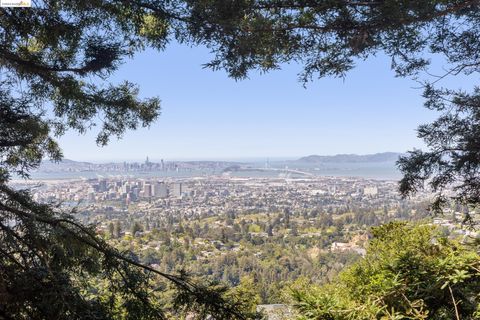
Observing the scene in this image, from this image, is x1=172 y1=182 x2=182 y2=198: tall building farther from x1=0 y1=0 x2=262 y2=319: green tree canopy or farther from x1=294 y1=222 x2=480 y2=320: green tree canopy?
x1=294 y1=222 x2=480 y2=320: green tree canopy

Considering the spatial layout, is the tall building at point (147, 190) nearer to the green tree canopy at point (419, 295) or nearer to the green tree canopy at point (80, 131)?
the green tree canopy at point (80, 131)

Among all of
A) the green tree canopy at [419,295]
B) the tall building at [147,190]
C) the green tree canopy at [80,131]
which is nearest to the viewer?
the green tree canopy at [419,295]

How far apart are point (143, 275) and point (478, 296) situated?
74.8 inches

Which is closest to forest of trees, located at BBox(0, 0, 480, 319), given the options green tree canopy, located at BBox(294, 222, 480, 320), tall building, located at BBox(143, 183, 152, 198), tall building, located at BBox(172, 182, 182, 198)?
green tree canopy, located at BBox(294, 222, 480, 320)

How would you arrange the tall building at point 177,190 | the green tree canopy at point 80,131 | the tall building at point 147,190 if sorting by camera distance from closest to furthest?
the green tree canopy at point 80,131 → the tall building at point 147,190 → the tall building at point 177,190

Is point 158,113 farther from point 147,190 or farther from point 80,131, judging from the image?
point 147,190

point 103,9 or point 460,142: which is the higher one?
point 103,9

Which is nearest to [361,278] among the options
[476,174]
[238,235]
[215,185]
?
[476,174]

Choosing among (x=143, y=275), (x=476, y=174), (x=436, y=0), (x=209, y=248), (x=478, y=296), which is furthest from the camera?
(x=209, y=248)

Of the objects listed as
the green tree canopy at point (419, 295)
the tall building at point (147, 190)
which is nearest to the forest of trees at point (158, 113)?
the green tree canopy at point (419, 295)

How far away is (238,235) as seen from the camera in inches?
1373

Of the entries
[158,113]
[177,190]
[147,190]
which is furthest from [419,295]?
[177,190]

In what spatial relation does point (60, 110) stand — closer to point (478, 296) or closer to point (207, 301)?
point (207, 301)

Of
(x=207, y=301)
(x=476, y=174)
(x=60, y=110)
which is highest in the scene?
(x=60, y=110)
